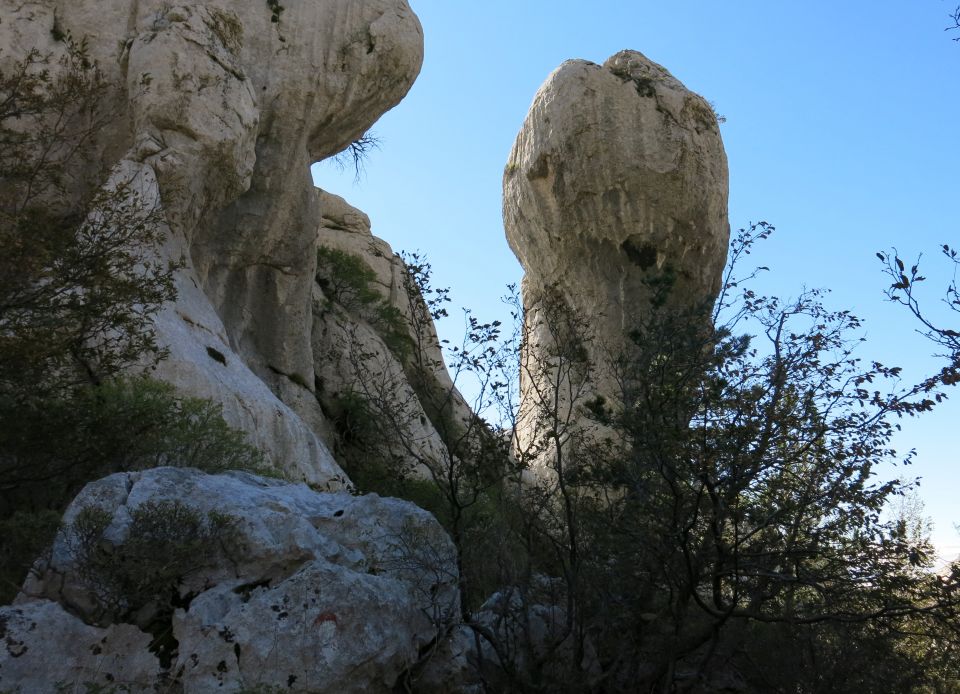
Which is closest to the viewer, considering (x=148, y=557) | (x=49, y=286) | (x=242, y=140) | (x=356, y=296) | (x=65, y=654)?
(x=65, y=654)

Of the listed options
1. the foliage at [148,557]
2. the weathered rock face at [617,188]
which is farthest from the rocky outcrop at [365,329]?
the foliage at [148,557]

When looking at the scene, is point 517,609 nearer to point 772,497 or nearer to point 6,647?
point 772,497

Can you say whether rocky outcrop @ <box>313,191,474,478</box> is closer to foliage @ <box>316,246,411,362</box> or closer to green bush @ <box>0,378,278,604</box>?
foliage @ <box>316,246,411,362</box>

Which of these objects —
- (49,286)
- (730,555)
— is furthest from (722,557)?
(49,286)

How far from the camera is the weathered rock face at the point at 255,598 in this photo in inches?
250

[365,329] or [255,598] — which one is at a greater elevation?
[365,329]

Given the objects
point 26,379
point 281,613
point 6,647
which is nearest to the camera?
point 6,647

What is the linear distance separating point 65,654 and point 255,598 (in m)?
1.15

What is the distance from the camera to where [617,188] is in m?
21.5

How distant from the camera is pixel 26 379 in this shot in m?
8.71

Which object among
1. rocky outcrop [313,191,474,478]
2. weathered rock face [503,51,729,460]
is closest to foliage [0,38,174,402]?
rocky outcrop [313,191,474,478]

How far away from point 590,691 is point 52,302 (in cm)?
550

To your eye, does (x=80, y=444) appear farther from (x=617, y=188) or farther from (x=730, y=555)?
(x=617, y=188)

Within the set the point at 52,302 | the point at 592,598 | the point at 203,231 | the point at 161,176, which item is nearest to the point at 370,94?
the point at 203,231
